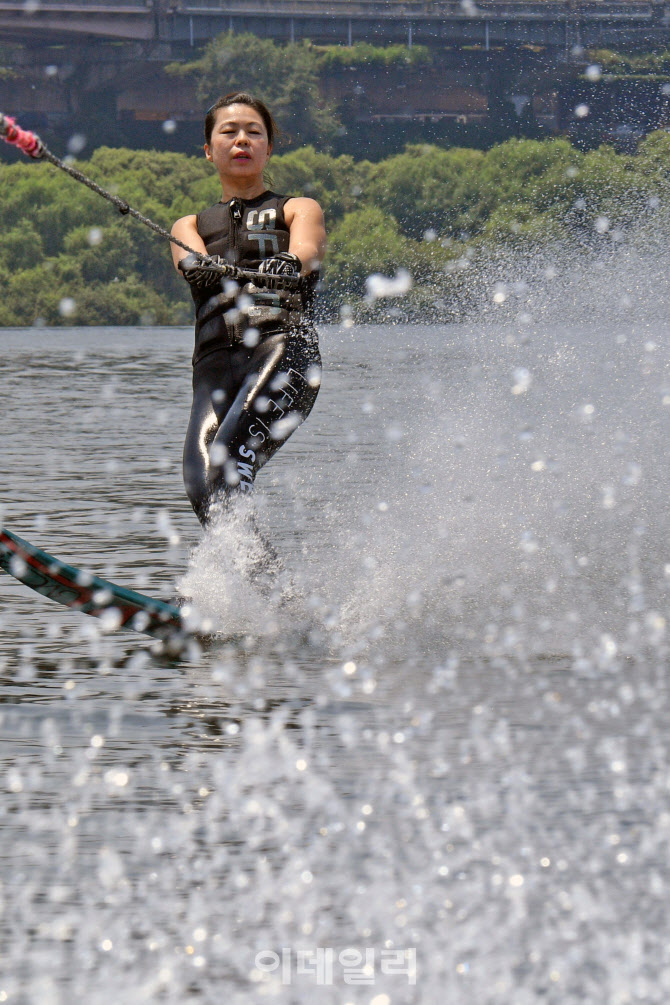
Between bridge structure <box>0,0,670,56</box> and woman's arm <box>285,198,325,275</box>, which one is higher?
bridge structure <box>0,0,670,56</box>

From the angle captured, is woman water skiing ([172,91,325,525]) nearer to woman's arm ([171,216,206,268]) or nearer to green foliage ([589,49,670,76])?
woman's arm ([171,216,206,268])

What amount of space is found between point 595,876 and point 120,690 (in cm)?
225

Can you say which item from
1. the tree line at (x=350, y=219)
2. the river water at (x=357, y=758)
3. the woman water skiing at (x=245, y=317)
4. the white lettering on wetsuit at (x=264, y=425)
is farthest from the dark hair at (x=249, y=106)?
the tree line at (x=350, y=219)

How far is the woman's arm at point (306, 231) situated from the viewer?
6895mm

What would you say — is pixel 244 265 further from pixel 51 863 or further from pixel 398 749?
pixel 51 863

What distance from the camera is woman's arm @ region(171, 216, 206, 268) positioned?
7.05 m

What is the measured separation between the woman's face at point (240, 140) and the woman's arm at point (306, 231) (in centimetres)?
20

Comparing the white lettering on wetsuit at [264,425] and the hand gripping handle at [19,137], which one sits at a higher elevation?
the hand gripping handle at [19,137]

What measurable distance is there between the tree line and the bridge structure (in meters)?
35.8

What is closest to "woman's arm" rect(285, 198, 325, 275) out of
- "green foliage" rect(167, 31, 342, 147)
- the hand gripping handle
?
the hand gripping handle

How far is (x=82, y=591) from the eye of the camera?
6.70 meters

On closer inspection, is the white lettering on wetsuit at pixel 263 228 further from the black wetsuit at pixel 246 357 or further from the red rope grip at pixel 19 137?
the red rope grip at pixel 19 137

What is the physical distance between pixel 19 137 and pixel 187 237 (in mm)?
1812

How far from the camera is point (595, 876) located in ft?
12.2
